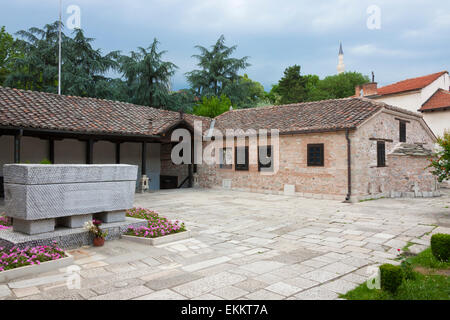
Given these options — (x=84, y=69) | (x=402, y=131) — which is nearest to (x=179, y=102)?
(x=84, y=69)

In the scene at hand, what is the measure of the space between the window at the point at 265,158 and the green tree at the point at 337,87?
24.0 metres

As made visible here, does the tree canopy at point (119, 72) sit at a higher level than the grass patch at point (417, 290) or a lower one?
higher

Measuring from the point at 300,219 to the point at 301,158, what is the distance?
215 inches

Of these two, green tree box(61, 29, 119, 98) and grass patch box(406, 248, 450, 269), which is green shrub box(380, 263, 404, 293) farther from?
green tree box(61, 29, 119, 98)

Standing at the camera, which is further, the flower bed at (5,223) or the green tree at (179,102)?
the green tree at (179,102)

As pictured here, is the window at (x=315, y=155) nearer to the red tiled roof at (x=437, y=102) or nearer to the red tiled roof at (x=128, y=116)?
the red tiled roof at (x=128, y=116)

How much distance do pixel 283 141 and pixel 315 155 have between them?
1700 millimetres

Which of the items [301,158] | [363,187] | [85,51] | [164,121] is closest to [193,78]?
[85,51]

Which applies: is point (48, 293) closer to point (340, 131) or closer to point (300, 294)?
point (300, 294)

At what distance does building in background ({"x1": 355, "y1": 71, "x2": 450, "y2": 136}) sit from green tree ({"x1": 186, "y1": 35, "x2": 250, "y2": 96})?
11.7 m

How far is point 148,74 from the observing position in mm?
25953

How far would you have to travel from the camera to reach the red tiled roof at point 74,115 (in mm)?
11469

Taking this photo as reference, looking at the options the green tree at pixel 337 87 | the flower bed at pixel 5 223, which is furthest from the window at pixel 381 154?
the green tree at pixel 337 87

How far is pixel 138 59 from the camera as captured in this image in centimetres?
2630
